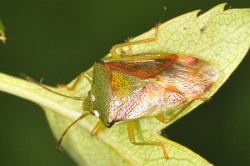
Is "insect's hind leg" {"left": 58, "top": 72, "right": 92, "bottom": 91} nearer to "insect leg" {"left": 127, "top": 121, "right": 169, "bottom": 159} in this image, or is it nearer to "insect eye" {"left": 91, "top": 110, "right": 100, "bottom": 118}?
"insect eye" {"left": 91, "top": 110, "right": 100, "bottom": 118}

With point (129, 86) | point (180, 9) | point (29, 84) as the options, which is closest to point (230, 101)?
point (180, 9)

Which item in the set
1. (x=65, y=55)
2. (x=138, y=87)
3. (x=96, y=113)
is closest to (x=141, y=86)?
(x=138, y=87)

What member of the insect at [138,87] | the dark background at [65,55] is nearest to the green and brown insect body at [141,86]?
the insect at [138,87]

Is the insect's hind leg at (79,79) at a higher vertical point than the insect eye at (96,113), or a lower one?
higher

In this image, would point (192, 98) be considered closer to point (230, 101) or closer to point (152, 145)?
point (152, 145)

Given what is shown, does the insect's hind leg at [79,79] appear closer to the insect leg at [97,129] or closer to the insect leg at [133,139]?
the insect leg at [97,129]
